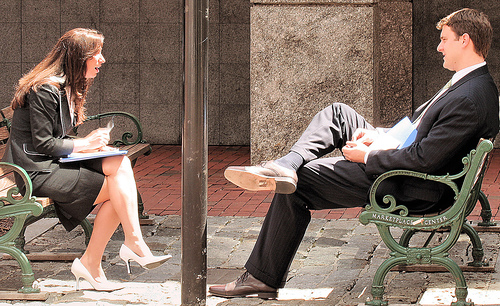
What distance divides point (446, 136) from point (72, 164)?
6.60 ft

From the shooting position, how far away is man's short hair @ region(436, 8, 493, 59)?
388 centimetres

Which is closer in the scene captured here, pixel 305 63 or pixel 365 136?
pixel 365 136

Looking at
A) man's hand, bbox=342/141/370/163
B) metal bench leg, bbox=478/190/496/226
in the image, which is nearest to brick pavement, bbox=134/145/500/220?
metal bench leg, bbox=478/190/496/226

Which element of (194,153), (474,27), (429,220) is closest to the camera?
(194,153)

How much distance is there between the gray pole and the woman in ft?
1.41

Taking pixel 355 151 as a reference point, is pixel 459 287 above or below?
below

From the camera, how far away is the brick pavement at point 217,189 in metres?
6.13

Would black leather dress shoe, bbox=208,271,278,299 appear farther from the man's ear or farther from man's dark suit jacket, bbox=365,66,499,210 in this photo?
the man's ear

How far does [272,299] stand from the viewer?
13.2ft

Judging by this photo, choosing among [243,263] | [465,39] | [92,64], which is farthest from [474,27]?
[92,64]

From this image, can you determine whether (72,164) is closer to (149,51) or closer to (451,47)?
(451,47)

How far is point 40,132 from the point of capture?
4117 mm

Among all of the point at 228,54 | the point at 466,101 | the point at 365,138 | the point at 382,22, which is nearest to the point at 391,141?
the point at 365,138

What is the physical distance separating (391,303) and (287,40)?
3634mm
